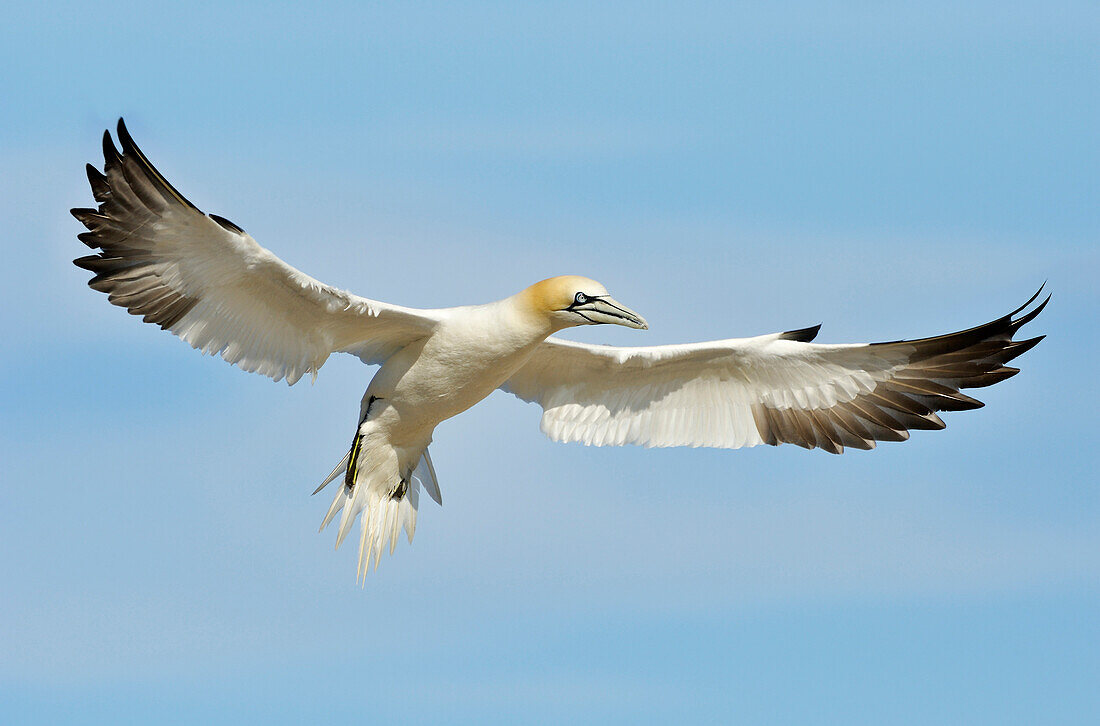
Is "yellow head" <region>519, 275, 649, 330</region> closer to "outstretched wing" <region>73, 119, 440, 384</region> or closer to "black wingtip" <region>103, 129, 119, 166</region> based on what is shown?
"outstretched wing" <region>73, 119, 440, 384</region>

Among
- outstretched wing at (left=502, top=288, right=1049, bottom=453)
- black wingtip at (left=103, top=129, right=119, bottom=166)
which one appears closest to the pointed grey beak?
outstretched wing at (left=502, top=288, right=1049, bottom=453)

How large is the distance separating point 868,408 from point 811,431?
1.82 feet

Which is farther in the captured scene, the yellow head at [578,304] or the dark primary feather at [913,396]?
the dark primary feather at [913,396]

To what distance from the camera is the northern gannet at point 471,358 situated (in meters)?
12.7

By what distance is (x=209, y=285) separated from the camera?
42.3 feet

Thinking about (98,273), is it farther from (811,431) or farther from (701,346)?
(811,431)

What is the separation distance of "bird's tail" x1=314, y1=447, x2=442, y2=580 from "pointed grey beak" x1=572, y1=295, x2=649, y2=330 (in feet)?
7.43

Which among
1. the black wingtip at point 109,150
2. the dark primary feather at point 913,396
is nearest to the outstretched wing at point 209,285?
the black wingtip at point 109,150

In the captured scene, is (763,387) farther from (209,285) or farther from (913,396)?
(209,285)

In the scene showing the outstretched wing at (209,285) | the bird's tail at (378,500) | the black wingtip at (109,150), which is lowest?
the bird's tail at (378,500)

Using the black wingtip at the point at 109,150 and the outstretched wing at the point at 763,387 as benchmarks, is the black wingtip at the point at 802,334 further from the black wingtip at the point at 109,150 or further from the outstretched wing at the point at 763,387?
the black wingtip at the point at 109,150

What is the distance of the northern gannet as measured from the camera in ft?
41.5

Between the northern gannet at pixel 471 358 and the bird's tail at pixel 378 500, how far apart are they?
0.01 metres

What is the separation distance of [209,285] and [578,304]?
3.01m
